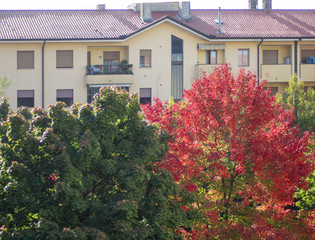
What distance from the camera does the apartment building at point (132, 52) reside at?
4744 centimetres

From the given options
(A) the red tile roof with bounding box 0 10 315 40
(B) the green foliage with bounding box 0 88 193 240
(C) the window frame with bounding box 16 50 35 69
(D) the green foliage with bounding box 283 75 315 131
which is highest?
(A) the red tile roof with bounding box 0 10 315 40

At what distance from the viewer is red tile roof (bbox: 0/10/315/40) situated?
47.8 meters

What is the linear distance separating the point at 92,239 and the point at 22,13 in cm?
3455

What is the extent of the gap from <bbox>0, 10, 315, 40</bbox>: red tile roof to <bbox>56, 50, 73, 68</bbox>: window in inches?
43.8

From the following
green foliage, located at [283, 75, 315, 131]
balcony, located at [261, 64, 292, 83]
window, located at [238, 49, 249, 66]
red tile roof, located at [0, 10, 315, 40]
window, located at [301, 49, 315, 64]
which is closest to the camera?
green foliage, located at [283, 75, 315, 131]

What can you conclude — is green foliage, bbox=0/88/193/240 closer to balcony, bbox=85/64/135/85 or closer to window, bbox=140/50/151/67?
balcony, bbox=85/64/135/85

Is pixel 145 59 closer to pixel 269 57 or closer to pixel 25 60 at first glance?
pixel 25 60

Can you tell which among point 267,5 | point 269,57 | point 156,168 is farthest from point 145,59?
point 156,168

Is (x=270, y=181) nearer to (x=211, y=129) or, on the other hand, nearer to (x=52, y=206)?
(x=211, y=129)

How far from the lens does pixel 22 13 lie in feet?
167

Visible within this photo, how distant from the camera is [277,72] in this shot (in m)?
49.7

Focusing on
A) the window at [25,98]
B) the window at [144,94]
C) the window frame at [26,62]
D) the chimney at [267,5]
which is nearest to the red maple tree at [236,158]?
the window at [144,94]


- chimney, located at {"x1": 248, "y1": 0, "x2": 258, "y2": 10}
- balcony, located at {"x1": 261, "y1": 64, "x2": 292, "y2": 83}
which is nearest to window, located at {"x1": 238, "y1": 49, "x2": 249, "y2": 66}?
balcony, located at {"x1": 261, "y1": 64, "x2": 292, "y2": 83}

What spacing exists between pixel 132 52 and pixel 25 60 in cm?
707
